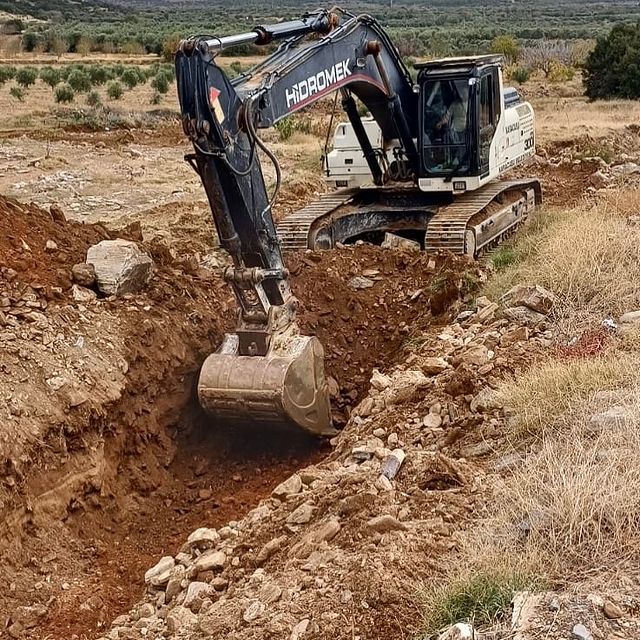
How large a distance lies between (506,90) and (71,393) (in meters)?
8.56

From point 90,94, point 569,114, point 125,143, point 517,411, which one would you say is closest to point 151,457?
point 517,411

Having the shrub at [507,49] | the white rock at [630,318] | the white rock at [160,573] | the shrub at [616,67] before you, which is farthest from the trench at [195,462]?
the shrub at [507,49]

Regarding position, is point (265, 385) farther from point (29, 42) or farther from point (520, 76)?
point (29, 42)

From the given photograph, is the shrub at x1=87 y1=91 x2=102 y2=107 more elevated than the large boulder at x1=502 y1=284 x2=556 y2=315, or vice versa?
the large boulder at x1=502 y1=284 x2=556 y2=315

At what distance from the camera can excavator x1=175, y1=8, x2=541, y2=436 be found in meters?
6.71

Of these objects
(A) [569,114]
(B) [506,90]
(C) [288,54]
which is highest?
(C) [288,54]

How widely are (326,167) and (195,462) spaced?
17.5ft

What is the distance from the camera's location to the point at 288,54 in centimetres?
790

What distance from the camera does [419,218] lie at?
37.5 feet

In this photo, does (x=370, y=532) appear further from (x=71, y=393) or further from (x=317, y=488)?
(x=71, y=393)

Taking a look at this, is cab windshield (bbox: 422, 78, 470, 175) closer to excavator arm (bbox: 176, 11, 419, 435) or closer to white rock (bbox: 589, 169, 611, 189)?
excavator arm (bbox: 176, 11, 419, 435)

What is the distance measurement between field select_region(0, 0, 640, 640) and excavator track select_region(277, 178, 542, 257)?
0.34m

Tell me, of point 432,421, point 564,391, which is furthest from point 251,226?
point 564,391

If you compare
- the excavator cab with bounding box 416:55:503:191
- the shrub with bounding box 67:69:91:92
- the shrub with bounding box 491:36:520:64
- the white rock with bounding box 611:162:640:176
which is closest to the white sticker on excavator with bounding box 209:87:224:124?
the excavator cab with bounding box 416:55:503:191
